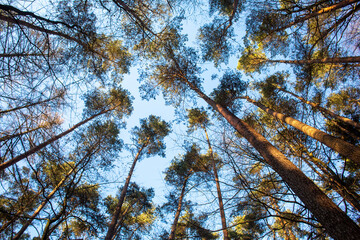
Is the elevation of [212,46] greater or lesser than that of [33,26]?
greater

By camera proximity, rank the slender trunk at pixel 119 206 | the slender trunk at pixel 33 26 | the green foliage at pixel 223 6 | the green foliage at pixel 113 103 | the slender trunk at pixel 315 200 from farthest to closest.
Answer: the green foliage at pixel 113 103, the green foliage at pixel 223 6, the slender trunk at pixel 119 206, the slender trunk at pixel 33 26, the slender trunk at pixel 315 200

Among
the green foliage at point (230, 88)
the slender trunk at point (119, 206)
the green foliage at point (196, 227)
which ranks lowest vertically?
the green foliage at point (196, 227)

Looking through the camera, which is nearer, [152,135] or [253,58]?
[253,58]

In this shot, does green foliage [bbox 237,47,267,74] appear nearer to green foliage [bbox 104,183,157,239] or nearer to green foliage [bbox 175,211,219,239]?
green foliage [bbox 175,211,219,239]

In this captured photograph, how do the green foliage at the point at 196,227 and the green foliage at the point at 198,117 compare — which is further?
the green foliage at the point at 198,117

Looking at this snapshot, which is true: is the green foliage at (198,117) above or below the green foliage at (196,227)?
above

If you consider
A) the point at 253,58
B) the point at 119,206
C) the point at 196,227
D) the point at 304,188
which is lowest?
the point at 196,227

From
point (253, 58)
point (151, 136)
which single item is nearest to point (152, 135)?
point (151, 136)

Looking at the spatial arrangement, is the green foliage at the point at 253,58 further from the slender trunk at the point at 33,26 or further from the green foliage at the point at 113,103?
the slender trunk at the point at 33,26

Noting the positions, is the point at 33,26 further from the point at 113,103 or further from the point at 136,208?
the point at 136,208

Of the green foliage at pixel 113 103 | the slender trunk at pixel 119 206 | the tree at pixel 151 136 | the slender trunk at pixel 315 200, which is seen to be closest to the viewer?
the slender trunk at pixel 315 200

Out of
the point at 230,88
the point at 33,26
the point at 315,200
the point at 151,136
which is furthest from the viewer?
the point at 151,136

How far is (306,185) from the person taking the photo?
221 cm

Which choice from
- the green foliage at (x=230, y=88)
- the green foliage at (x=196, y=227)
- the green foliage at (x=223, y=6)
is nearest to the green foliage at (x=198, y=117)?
the green foliage at (x=230, y=88)
